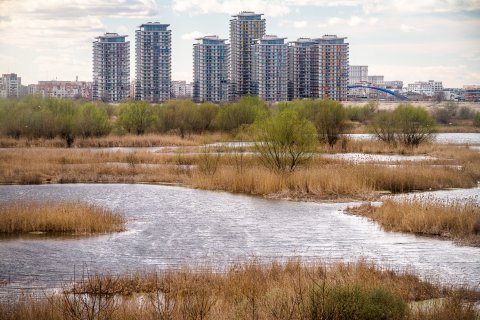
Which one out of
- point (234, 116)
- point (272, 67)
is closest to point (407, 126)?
point (234, 116)

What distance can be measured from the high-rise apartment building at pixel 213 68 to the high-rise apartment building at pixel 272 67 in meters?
9.84

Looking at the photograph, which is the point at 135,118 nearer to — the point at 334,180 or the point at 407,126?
the point at 407,126

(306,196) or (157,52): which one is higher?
(157,52)

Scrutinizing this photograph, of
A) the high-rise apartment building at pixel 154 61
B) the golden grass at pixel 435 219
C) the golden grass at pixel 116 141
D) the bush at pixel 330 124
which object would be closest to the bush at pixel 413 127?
the bush at pixel 330 124

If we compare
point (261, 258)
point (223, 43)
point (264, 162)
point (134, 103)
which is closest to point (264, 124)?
point (264, 162)

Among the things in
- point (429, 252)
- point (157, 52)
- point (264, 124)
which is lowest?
point (429, 252)

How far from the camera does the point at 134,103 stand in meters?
62.3

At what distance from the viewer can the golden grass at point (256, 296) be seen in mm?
10508

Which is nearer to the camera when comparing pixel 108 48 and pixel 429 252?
pixel 429 252

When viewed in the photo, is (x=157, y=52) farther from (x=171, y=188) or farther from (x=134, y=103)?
(x=171, y=188)

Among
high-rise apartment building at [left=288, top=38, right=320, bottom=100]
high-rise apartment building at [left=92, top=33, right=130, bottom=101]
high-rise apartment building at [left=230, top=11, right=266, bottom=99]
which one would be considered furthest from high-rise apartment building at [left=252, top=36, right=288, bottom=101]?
high-rise apartment building at [left=92, top=33, right=130, bottom=101]

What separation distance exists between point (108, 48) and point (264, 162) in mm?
114652

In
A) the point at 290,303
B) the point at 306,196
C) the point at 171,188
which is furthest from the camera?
the point at 171,188

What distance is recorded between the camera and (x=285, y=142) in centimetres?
3259
